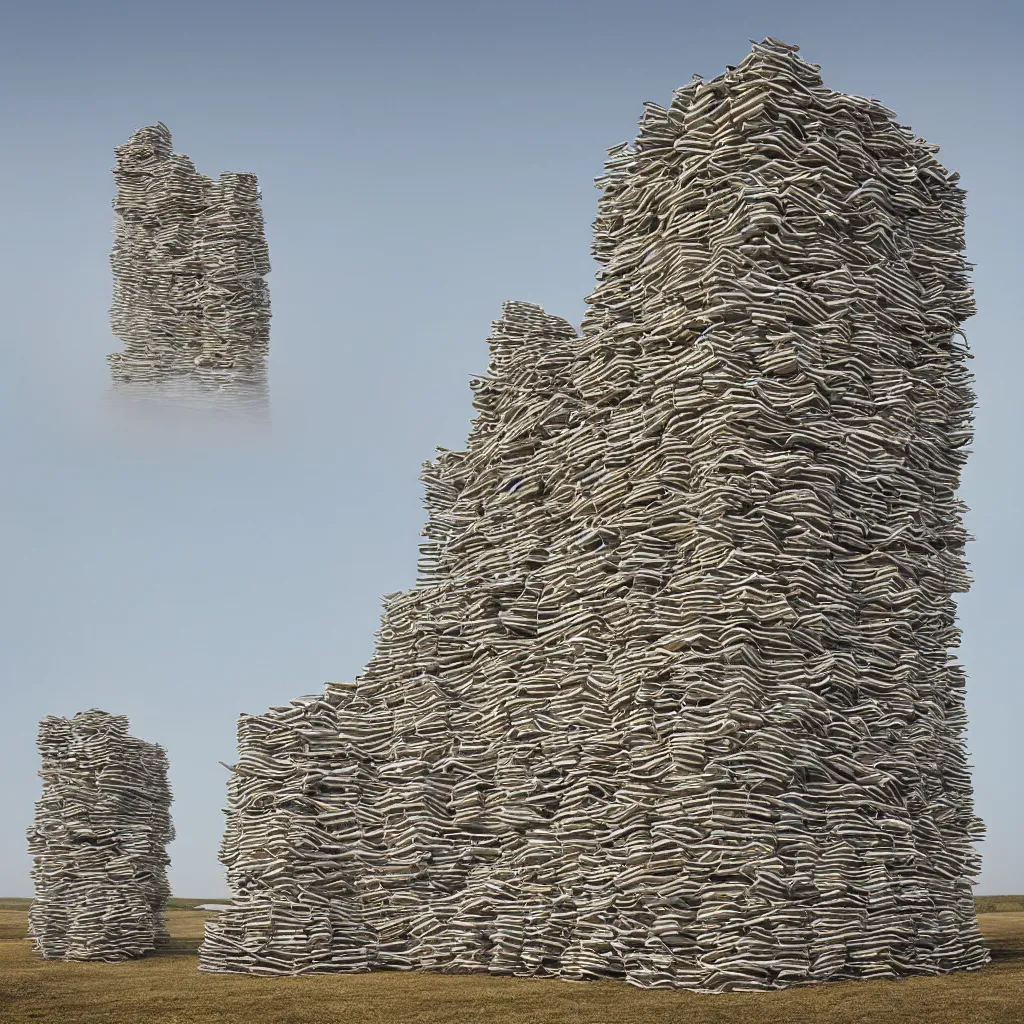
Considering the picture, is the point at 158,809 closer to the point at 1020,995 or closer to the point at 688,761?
the point at 688,761

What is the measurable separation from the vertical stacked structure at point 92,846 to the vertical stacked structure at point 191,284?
7237mm

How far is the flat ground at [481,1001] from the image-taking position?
8.37 meters

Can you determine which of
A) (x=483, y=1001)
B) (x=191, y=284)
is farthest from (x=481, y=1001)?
(x=191, y=284)

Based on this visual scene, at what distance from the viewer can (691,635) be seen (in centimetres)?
980

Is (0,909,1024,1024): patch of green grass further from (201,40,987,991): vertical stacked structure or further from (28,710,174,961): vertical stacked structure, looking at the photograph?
(28,710,174,961): vertical stacked structure

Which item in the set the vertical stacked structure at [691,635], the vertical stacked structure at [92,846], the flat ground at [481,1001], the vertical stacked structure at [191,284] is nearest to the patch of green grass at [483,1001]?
the flat ground at [481,1001]

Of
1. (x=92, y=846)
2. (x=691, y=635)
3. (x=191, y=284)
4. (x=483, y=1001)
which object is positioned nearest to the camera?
(x=483, y=1001)

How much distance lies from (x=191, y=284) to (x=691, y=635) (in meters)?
14.1

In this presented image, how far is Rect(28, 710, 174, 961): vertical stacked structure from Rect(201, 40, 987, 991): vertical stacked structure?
3.79 meters

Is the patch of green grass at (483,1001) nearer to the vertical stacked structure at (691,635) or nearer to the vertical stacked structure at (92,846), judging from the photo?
the vertical stacked structure at (691,635)

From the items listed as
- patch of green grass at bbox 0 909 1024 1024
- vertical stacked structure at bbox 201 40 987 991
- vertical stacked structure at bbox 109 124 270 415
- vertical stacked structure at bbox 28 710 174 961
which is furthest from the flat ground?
vertical stacked structure at bbox 109 124 270 415

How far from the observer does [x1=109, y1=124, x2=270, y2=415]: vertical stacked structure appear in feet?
68.2

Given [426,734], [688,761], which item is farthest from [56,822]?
[688,761]

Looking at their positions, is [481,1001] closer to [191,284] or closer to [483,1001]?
[483,1001]
